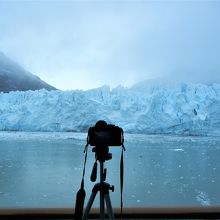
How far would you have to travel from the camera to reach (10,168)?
24.1ft

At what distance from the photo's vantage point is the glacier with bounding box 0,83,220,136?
59.4ft

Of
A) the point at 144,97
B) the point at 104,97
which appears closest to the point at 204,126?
the point at 144,97

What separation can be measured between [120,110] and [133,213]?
61.2 ft

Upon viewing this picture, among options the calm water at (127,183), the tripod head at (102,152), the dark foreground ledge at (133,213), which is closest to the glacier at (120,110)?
the calm water at (127,183)

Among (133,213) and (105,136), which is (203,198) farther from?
(105,136)

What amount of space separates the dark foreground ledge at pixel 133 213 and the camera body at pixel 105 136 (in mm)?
575

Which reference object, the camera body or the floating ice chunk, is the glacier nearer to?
the floating ice chunk

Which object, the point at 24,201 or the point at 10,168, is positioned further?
the point at 10,168

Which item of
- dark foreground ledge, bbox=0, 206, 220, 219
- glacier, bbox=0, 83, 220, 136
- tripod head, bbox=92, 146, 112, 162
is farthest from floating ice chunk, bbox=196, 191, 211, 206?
glacier, bbox=0, 83, 220, 136

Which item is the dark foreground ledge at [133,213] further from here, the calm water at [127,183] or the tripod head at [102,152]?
the calm water at [127,183]

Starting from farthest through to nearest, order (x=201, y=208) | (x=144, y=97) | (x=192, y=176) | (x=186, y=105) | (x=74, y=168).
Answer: (x=144, y=97), (x=186, y=105), (x=74, y=168), (x=192, y=176), (x=201, y=208)

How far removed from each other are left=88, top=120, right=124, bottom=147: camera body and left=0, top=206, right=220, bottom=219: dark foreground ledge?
1.89 ft

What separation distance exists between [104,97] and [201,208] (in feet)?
62.2

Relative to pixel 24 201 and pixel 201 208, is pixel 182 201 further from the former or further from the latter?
pixel 201 208
